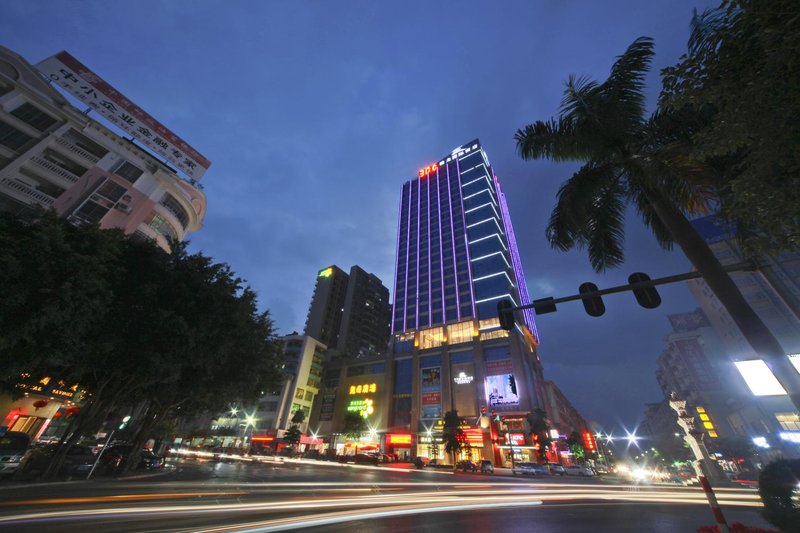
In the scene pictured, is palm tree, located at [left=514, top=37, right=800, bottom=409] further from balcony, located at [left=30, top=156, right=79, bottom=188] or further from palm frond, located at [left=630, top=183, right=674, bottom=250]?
balcony, located at [left=30, top=156, right=79, bottom=188]

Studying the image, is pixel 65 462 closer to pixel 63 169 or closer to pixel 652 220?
pixel 652 220

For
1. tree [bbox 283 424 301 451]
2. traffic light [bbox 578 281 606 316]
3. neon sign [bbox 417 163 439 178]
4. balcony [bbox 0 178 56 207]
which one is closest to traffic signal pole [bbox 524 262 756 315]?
traffic light [bbox 578 281 606 316]

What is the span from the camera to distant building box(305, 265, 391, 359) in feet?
338

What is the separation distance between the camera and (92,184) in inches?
1334

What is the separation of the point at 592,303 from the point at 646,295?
3.60 ft

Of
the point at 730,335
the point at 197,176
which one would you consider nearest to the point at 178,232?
the point at 197,176

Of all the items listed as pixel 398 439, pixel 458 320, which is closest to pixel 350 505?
pixel 398 439

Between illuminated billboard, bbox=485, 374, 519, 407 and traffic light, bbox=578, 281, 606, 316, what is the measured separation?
56.6m

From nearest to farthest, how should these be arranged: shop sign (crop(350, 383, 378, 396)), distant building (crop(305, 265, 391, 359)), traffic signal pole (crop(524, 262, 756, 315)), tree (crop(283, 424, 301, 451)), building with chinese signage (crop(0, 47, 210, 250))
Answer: traffic signal pole (crop(524, 262, 756, 315))
building with chinese signage (crop(0, 47, 210, 250))
tree (crop(283, 424, 301, 451))
shop sign (crop(350, 383, 378, 396))
distant building (crop(305, 265, 391, 359))

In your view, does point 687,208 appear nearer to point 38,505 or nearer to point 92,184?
point 38,505

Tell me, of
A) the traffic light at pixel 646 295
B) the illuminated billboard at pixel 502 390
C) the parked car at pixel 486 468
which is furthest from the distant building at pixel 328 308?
the traffic light at pixel 646 295

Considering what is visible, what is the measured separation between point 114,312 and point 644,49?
23857 millimetres

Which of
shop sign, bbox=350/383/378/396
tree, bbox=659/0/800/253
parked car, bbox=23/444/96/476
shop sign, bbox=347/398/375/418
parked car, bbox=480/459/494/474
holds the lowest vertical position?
parked car, bbox=23/444/96/476

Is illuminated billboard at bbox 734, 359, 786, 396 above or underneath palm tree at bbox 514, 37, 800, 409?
underneath
